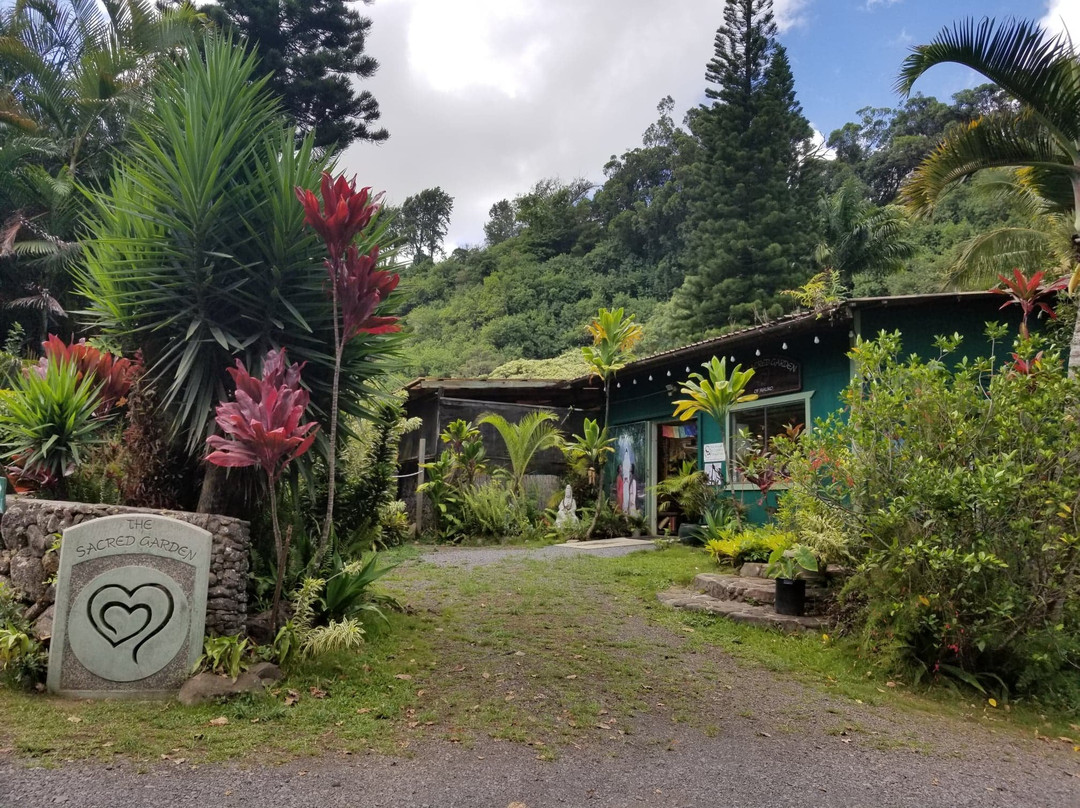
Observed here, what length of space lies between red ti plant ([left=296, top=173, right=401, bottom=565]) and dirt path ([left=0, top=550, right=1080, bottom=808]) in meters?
1.62

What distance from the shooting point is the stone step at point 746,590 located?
259 inches

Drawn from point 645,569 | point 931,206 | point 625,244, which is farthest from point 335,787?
point 625,244

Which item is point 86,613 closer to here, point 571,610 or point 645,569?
point 571,610

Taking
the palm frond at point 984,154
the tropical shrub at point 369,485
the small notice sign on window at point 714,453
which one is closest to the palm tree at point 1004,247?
the palm frond at point 984,154

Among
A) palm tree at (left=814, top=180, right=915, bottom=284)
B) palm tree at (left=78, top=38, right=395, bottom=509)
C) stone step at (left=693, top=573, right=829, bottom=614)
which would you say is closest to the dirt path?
stone step at (left=693, top=573, right=829, bottom=614)

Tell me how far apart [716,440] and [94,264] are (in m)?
9.12

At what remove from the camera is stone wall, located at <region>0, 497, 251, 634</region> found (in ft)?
14.6

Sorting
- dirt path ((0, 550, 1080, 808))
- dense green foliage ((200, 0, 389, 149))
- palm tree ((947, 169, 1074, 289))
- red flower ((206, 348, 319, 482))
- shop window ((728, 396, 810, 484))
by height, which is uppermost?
dense green foliage ((200, 0, 389, 149))

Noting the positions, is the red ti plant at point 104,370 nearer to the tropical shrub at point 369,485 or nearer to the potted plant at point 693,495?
the tropical shrub at point 369,485

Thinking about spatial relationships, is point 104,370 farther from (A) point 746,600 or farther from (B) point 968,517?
(B) point 968,517

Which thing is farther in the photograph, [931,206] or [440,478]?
[440,478]

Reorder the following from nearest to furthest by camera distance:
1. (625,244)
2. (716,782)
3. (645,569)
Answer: (716,782) → (645,569) → (625,244)

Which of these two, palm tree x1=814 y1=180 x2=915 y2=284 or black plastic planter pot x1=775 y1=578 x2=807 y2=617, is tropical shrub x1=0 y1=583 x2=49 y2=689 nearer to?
black plastic planter pot x1=775 y1=578 x2=807 y2=617

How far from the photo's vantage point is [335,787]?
3.15m
